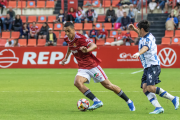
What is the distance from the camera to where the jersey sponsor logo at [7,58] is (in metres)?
19.6

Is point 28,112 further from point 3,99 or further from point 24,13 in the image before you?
point 24,13

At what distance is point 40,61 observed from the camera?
1975cm

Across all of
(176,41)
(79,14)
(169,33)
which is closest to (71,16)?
(79,14)

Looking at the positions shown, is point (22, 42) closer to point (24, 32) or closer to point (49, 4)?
point (24, 32)

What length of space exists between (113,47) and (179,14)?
629cm

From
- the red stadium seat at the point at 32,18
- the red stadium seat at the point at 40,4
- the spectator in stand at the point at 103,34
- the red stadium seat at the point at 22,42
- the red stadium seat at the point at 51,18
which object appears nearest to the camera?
the spectator in stand at the point at 103,34

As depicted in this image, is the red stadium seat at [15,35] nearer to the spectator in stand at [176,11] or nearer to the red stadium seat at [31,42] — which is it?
the red stadium seat at [31,42]

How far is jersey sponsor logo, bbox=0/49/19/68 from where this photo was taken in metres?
19.6

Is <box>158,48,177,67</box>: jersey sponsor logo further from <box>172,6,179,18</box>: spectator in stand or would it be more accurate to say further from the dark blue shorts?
the dark blue shorts

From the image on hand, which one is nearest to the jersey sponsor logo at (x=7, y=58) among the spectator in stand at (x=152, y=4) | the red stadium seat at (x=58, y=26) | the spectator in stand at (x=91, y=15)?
the red stadium seat at (x=58, y=26)

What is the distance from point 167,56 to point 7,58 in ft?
29.7

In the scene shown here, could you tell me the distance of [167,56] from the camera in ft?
62.4

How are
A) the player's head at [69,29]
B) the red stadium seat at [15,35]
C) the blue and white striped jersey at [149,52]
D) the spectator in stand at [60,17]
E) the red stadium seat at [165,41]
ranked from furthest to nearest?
the spectator in stand at [60,17] → the red stadium seat at [15,35] → the red stadium seat at [165,41] → the player's head at [69,29] → the blue and white striped jersey at [149,52]

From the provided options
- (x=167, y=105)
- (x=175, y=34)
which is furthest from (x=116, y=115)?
(x=175, y=34)
